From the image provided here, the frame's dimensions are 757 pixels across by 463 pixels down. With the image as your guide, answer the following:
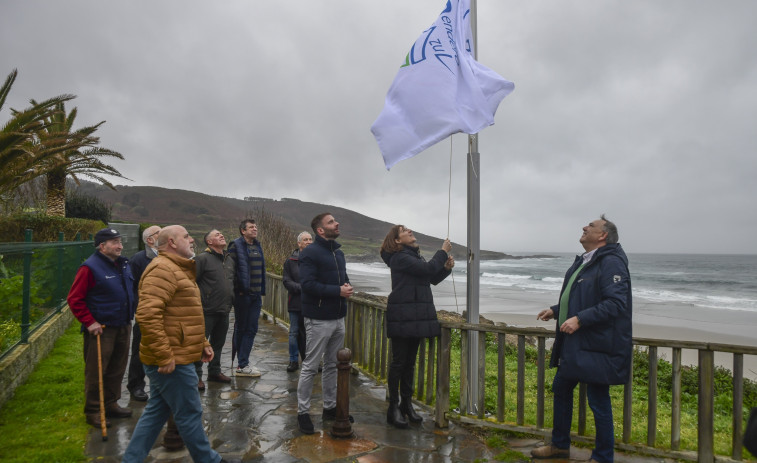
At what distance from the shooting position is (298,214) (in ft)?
314

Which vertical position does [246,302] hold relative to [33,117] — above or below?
below

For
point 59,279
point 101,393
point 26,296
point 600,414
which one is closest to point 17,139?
point 59,279

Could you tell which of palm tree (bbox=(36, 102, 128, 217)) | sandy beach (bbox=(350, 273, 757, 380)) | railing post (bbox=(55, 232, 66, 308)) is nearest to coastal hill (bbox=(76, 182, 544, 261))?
sandy beach (bbox=(350, 273, 757, 380))

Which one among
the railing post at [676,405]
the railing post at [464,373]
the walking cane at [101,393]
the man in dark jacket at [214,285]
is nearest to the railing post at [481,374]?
the railing post at [464,373]

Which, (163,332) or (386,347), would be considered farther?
(386,347)

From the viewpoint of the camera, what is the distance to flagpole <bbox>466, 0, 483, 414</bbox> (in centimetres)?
464

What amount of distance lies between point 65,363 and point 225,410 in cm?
301

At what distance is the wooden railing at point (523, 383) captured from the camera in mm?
3689

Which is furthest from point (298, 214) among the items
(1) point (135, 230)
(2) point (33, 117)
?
(2) point (33, 117)

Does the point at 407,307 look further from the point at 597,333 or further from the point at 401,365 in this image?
the point at 597,333

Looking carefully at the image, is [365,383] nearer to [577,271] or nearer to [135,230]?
[577,271]

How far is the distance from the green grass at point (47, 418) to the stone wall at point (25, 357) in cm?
9

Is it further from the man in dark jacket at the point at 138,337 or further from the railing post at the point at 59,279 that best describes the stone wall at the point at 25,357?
the man in dark jacket at the point at 138,337

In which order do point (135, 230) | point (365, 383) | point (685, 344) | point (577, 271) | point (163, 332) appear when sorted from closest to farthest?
point (163, 332) → point (685, 344) → point (577, 271) → point (365, 383) → point (135, 230)
